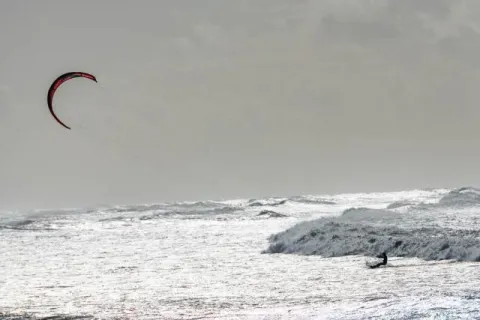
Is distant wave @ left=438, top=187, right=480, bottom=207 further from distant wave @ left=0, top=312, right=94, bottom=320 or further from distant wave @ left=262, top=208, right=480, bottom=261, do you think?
distant wave @ left=0, top=312, right=94, bottom=320

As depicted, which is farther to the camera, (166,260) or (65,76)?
(166,260)

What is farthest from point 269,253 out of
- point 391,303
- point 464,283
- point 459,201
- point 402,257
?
point 459,201

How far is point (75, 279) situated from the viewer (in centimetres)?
1576

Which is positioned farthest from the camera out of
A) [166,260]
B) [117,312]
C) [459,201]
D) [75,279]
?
[459,201]

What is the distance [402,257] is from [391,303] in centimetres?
723

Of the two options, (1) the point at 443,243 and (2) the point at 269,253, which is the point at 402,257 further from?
(2) the point at 269,253

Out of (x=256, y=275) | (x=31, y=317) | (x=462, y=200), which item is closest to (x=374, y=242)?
(x=256, y=275)

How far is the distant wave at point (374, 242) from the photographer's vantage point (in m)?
16.3

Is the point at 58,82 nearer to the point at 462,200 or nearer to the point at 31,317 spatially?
the point at 31,317

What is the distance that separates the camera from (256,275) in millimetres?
15211

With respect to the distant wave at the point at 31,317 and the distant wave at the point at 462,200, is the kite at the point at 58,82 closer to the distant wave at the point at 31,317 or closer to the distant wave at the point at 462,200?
the distant wave at the point at 31,317

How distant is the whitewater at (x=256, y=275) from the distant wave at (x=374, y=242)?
0.11ft

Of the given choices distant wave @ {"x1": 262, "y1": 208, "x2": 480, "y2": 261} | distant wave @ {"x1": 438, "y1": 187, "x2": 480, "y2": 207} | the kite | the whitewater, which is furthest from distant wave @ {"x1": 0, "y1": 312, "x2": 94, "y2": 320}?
distant wave @ {"x1": 438, "y1": 187, "x2": 480, "y2": 207}

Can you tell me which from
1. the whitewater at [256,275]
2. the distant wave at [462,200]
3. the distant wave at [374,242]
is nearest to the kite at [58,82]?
the whitewater at [256,275]
